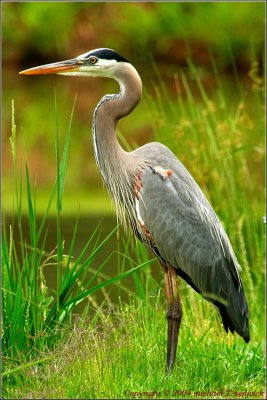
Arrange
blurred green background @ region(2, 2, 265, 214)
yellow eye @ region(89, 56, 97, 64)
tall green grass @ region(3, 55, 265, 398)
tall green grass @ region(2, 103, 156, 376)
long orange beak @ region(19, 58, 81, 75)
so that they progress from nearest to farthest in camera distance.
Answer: tall green grass @ region(3, 55, 265, 398) → tall green grass @ region(2, 103, 156, 376) → long orange beak @ region(19, 58, 81, 75) → yellow eye @ region(89, 56, 97, 64) → blurred green background @ region(2, 2, 265, 214)

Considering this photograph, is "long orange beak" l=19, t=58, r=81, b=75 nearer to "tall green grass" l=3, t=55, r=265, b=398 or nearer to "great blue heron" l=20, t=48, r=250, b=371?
"great blue heron" l=20, t=48, r=250, b=371

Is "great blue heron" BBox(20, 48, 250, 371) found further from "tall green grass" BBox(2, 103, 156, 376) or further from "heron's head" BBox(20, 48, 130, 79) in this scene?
"tall green grass" BBox(2, 103, 156, 376)

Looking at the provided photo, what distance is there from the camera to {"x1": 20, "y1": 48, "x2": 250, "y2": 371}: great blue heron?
4555 millimetres

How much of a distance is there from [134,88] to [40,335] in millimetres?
1359

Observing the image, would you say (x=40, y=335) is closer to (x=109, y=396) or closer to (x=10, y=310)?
(x=10, y=310)

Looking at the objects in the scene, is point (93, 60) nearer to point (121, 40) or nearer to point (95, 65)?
point (95, 65)

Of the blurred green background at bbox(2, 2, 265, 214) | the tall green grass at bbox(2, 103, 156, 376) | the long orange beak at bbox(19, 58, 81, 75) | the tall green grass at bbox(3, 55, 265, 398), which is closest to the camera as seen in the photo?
the tall green grass at bbox(3, 55, 265, 398)

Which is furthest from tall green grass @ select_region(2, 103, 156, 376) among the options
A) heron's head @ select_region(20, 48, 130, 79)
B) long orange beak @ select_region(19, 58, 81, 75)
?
heron's head @ select_region(20, 48, 130, 79)

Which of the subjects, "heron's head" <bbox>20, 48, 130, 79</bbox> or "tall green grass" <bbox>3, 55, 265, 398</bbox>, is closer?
"tall green grass" <bbox>3, 55, 265, 398</bbox>

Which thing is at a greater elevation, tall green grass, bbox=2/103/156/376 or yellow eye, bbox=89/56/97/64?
yellow eye, bbox=89/56/97/64

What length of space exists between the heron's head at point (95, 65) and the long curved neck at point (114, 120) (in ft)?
0.10

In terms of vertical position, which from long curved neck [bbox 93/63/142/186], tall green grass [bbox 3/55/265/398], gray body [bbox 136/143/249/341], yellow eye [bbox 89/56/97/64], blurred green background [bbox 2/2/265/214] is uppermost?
blurred green background [bbox 2/2/265/214]

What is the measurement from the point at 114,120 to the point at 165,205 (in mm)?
521

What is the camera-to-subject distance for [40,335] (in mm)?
4129
